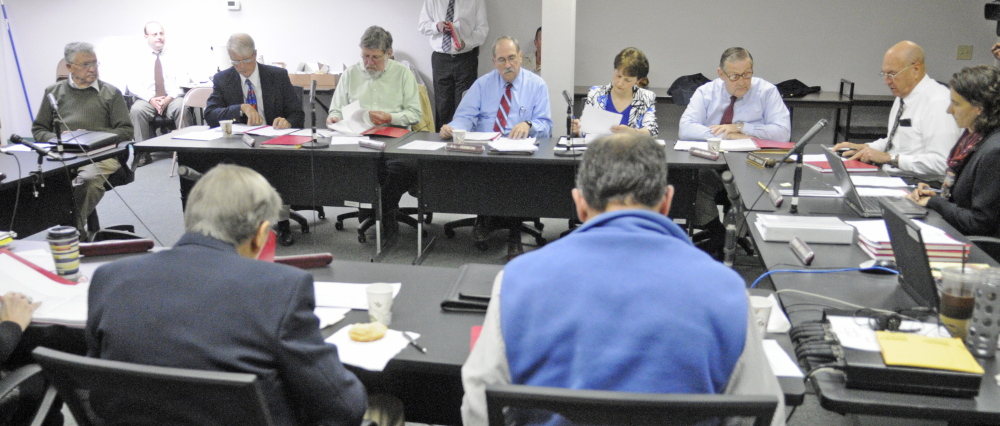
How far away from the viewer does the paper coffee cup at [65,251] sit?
207 cm

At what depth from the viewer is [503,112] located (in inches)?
181

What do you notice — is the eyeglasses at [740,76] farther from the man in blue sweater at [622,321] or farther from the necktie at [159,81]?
the necktie at [159,81]

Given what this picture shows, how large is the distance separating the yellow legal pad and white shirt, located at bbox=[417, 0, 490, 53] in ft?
17.7

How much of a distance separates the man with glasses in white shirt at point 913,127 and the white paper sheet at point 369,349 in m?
2.79

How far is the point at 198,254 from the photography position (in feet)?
4.47

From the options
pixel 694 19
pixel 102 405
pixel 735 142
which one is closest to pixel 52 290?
pixel 102 405

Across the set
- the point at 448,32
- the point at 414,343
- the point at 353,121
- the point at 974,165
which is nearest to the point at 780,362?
the point at 414,343

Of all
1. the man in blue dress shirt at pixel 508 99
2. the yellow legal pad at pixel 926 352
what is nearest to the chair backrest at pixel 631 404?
the yellow legal pad at pixel 926 352

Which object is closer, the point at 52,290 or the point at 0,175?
the point at 52,290

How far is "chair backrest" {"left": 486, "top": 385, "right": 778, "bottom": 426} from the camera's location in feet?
3.47

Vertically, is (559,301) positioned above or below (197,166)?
above

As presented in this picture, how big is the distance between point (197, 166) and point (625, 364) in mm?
3734

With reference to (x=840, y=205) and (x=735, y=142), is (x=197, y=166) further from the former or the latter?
(x=840, y=205)

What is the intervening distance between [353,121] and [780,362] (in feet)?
10.7
